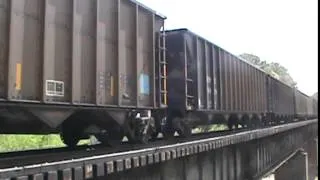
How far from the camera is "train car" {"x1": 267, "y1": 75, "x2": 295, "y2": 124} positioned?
107 feet

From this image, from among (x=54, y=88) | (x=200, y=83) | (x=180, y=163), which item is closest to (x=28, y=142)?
(x=200, y=83)

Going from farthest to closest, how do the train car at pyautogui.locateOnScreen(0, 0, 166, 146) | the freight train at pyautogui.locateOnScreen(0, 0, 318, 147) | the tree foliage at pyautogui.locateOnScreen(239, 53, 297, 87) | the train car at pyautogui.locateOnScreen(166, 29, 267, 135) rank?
the tree foliage at pyautogui.locateOnScreen(239, 53, 297, 87) → the train car at pyautogui.locateOnScreen(166, 29, 267, 135) → the freight train at pyautogui.locateOnScreen(0, 0, 318, 147) → the train car at pyautogui.locateOnScreen(0, 0, 166, 146)

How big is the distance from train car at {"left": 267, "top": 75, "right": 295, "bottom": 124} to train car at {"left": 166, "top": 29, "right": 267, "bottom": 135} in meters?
9.67

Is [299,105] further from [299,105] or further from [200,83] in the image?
[200,83]

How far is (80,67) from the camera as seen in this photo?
9078 millimetres

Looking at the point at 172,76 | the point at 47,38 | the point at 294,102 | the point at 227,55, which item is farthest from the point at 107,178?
the point at 294,102

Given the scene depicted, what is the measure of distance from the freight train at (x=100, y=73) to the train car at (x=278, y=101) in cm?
1498

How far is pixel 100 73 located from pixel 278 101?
27.6m

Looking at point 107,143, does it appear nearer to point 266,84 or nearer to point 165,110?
point 165,110

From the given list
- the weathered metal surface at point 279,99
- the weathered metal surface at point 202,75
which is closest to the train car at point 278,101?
the weathered metal surface at point 279,99

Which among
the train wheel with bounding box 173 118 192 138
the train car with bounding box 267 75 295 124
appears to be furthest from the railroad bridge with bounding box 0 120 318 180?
the train car with bounding box 267 75 295 124

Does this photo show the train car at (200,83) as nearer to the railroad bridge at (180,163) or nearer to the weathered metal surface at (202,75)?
the weathered metal surface at (202,75)

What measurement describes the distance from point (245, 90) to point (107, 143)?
13482 mm

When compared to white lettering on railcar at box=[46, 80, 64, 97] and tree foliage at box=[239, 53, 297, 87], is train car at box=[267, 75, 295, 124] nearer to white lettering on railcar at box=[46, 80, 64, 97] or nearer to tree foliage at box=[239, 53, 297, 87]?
white lettering on railcar at box=[46, 80, 64, 97]
